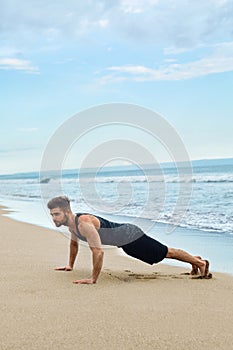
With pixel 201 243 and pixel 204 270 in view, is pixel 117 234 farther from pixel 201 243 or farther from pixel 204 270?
pixel 201 243

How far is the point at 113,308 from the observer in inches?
171

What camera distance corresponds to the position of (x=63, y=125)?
8016mm

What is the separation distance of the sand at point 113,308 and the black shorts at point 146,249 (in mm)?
268

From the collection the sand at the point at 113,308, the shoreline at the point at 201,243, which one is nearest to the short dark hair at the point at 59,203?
the sand at the point at 113,308

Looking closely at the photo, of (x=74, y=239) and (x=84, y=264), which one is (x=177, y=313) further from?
(x=84, y=264)

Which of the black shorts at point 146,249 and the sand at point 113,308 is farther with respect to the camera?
the black shorts at point 146,249

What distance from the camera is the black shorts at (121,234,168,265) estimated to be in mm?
5738

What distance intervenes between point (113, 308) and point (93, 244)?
1244mm

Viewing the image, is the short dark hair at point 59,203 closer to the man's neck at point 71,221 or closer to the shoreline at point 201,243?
the man's neck at point 71,221

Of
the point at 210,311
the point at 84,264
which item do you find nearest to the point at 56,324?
the point at 210,311

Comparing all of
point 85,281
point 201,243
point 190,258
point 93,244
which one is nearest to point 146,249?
point 190,258

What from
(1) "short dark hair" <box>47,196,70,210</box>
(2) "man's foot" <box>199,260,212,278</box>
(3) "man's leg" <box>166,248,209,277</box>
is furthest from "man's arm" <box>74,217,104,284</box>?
(2) "man's foot" <box>199,260,212,278</box>

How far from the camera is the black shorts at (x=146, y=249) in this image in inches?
226

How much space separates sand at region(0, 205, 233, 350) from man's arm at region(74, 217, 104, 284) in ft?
0.41
